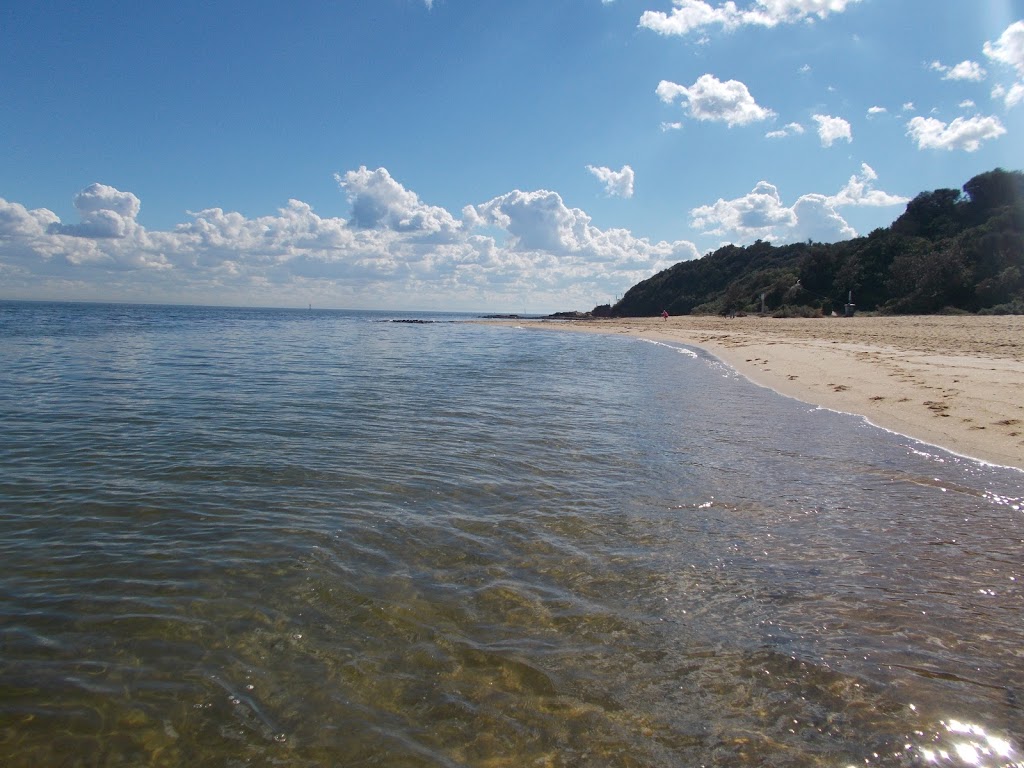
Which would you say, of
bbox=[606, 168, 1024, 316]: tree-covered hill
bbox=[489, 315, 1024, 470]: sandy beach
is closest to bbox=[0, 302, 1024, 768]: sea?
bbox=[489, 315, 1024, 470]: sandy beach

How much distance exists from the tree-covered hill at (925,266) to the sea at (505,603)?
49496mm

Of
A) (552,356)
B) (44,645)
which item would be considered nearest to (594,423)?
(44,645)

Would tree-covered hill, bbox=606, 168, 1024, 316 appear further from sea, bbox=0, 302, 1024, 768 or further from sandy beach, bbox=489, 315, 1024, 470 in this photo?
sea, bbox=0, 302, 1024, 768

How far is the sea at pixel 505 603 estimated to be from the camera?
346 centimetres

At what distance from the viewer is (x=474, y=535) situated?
20.8ft

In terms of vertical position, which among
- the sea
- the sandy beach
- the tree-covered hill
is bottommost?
the sea

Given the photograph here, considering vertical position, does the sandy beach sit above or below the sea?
above

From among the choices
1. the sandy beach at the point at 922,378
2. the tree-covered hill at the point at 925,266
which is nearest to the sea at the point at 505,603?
the sandy beach at the point at 922,378

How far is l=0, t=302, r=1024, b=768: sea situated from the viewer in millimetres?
3459

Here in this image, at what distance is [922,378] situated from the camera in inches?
620

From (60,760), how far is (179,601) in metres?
1.65

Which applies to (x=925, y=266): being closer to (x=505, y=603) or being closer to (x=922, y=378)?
(x=922, y=378)

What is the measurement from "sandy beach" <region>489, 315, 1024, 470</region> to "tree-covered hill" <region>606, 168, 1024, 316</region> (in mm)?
23058

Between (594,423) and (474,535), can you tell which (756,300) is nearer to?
(594,423)
